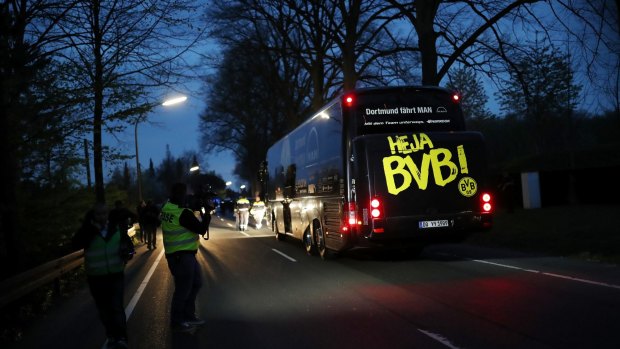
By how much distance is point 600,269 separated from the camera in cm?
1098

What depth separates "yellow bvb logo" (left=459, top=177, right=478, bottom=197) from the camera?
1221 centimetres

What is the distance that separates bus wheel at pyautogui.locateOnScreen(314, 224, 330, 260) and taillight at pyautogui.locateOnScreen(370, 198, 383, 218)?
121 inches

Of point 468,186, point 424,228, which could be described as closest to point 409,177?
point 424,228

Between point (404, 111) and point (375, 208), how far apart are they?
2242mm

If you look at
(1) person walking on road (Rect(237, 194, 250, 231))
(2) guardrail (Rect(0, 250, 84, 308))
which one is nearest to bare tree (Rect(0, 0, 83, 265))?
(2) guardrail (Rect(0, 250, 84, 308))

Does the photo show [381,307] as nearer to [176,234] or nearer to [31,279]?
[176,234]

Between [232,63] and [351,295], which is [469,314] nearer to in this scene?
[351,295]

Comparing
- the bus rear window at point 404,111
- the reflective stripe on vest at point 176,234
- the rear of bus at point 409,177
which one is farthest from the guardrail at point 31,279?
the bus rear window at point 404,111

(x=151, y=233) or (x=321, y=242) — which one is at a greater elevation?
(x=151, y=233)

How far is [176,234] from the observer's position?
24.5 ft

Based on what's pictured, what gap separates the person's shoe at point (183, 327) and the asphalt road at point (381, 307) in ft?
0.58

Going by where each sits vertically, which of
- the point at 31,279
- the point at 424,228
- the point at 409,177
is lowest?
the point at 31,279

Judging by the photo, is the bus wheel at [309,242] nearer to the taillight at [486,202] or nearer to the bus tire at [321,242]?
the bus tire at [321,242]

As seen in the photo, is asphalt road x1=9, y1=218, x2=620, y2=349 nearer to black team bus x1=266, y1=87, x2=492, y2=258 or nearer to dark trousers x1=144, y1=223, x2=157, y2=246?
black team bus x1=266, y1=87, x2=492, y2=258
